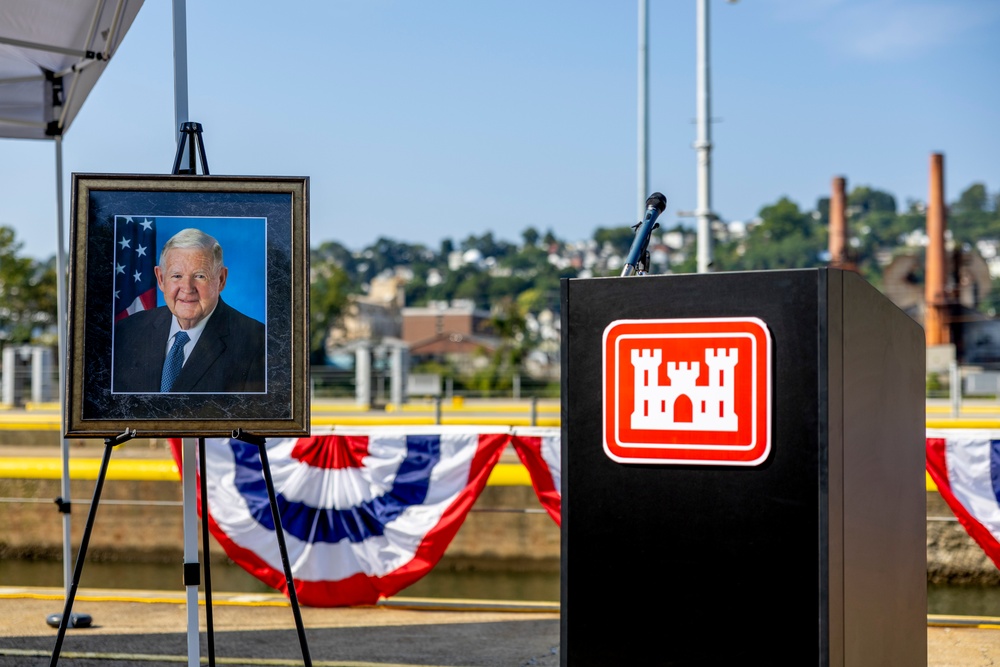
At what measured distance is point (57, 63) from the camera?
5.75 m

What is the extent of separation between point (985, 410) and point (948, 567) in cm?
1398

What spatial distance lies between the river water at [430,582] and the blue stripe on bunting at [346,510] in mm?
3329

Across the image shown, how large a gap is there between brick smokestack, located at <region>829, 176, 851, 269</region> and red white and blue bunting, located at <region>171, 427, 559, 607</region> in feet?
202

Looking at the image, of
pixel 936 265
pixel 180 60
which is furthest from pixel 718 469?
pixel 936 265

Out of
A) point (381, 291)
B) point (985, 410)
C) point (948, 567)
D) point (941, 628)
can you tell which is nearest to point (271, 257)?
point (941, 628)

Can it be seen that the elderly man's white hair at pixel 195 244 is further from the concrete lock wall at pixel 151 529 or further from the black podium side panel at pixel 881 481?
the concrete lock wall at pixel 151 529

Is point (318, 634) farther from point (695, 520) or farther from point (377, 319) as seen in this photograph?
point (377, 319)

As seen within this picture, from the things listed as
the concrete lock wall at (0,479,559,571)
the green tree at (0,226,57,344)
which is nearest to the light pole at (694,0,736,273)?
the concrete lock wall at (0,479,559,571)

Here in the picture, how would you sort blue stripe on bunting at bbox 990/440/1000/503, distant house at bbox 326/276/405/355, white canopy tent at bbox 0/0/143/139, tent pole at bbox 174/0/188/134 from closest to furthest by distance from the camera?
tent pole at bbox 174/0/188/134
white canopy tent at bbox 0/0/143/139
blue stripe on bunting at bbox 990/440/1000/503
distant house at bbox 326/276/405/355

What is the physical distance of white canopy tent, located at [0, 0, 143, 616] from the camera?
5.08 metres

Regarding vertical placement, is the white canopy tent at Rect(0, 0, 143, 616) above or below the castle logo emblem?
above

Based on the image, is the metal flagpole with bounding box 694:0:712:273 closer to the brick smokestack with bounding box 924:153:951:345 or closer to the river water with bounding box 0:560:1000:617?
the river water with bounding box 0:560:1000:617

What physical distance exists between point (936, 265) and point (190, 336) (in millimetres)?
61319

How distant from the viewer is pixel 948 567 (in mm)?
9898
